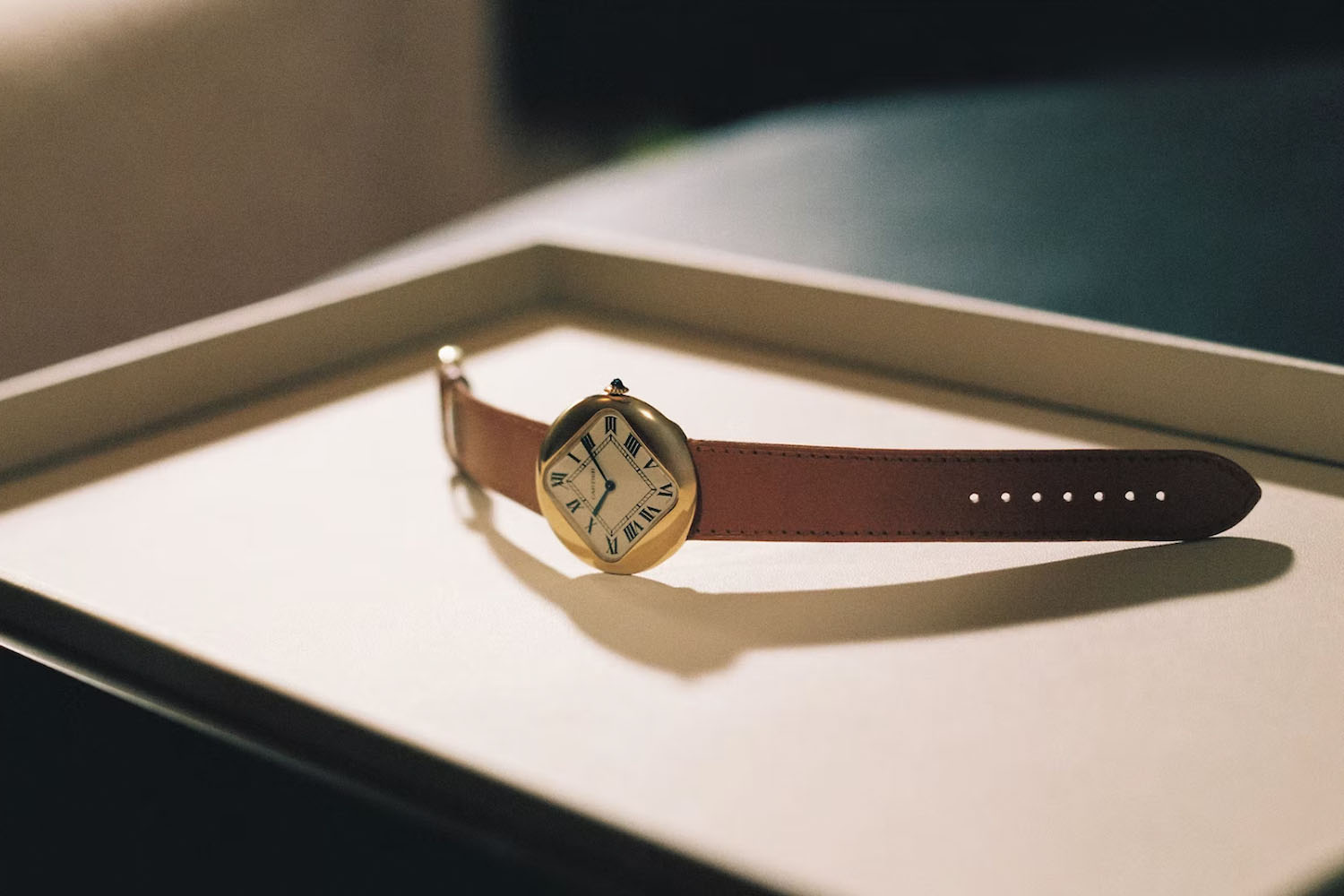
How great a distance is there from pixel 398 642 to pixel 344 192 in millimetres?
1349

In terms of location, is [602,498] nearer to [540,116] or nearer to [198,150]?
[198,150]

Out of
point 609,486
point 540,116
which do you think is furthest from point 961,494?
point 540,116

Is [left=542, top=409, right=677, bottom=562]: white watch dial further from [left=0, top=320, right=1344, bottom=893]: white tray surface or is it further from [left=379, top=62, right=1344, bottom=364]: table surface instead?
[left=379, top=62, right=1344, bottom=364]: table surface

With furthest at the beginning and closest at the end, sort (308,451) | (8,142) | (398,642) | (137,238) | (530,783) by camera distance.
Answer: (137,238) → (8,142) → (308,451) → (398,642) → (530,783)

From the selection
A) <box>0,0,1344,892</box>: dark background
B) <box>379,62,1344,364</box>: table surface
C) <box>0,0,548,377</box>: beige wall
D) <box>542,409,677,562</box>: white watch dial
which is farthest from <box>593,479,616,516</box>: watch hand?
<box>0,0,548,377</box>: beige wall

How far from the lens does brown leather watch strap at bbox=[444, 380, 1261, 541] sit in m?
0.57

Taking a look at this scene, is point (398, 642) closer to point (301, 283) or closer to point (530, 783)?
point (530, 783)

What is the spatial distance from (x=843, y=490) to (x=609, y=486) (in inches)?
4.0

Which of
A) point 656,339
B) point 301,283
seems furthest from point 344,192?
point 656,339

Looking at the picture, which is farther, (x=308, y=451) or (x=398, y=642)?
(x=308, y=451)

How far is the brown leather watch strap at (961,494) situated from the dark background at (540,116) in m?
0.20

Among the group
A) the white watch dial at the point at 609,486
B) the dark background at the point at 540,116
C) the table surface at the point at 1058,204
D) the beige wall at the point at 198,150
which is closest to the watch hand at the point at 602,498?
the white watch dial at the point at 609,486

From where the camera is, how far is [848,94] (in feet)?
10.7

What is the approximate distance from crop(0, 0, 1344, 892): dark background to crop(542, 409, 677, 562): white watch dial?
0.54ft
